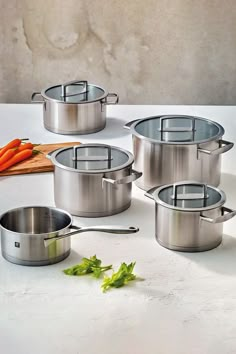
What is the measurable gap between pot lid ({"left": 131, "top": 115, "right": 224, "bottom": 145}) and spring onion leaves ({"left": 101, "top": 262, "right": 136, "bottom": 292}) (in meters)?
0.65

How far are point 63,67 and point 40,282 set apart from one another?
124 inches

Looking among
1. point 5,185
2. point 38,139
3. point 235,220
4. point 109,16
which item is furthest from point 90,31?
point 235,220

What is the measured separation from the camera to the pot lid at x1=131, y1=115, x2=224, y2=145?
2611 millimetres

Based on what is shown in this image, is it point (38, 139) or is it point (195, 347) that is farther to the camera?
point (38, 139)

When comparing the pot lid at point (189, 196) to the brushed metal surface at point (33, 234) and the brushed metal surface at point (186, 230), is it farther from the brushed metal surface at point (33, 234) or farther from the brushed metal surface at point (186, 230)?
the brushed metal surface at point (33, 234)

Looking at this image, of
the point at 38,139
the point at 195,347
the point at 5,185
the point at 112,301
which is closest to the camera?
the point at 195,347

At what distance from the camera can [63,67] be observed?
5.00 m

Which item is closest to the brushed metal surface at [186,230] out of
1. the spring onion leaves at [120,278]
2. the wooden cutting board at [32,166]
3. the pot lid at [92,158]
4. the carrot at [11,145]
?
the spring onion leaves at [120,278]

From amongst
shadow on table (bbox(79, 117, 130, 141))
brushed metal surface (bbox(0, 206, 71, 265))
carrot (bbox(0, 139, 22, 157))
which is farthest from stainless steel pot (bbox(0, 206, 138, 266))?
shadow on table (bbox(79, 117, 130, 141))

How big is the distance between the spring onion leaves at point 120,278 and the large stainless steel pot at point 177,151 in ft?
1.90

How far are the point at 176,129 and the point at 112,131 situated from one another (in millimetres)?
518

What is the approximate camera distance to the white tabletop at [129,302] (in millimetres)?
1727

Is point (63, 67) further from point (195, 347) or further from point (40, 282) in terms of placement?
point (195, 347)

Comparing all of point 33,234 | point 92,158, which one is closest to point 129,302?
point 33,234
